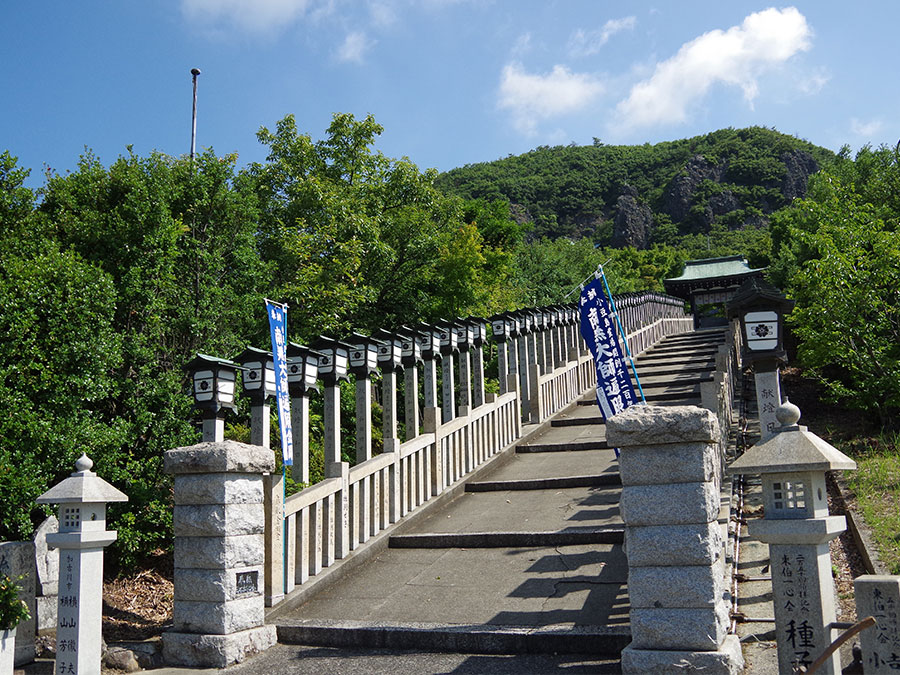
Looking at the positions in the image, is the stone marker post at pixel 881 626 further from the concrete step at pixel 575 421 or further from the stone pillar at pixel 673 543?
the concrete step at pixel 575 421

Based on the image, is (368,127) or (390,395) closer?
(390,395)

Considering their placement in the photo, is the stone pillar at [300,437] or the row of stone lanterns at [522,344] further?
the row of stone lanterns at [522,344]

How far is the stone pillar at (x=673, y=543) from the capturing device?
4555 mm

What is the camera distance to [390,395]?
A: 940 cm

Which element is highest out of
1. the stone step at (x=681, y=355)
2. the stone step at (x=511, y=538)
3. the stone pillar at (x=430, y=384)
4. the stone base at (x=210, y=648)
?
the stone step at (x=681, y=355)

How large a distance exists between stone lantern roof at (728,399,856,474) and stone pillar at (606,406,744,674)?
0.32 meters

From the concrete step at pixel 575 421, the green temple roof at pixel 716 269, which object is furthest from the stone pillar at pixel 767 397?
the green temple roof at pixel 716 269

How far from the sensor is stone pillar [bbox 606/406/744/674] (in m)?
4.55

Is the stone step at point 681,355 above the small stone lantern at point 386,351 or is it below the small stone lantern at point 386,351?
above

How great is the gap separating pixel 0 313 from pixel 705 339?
67.5 ft

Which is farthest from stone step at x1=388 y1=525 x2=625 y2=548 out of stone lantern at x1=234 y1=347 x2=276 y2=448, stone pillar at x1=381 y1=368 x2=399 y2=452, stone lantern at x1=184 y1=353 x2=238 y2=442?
stone lantern at x1=184 y1=353 x2=238 y2=442

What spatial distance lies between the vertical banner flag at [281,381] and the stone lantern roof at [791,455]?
169 inches

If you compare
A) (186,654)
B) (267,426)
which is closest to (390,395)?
(267,426)

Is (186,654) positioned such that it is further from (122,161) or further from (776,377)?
(122,161)
